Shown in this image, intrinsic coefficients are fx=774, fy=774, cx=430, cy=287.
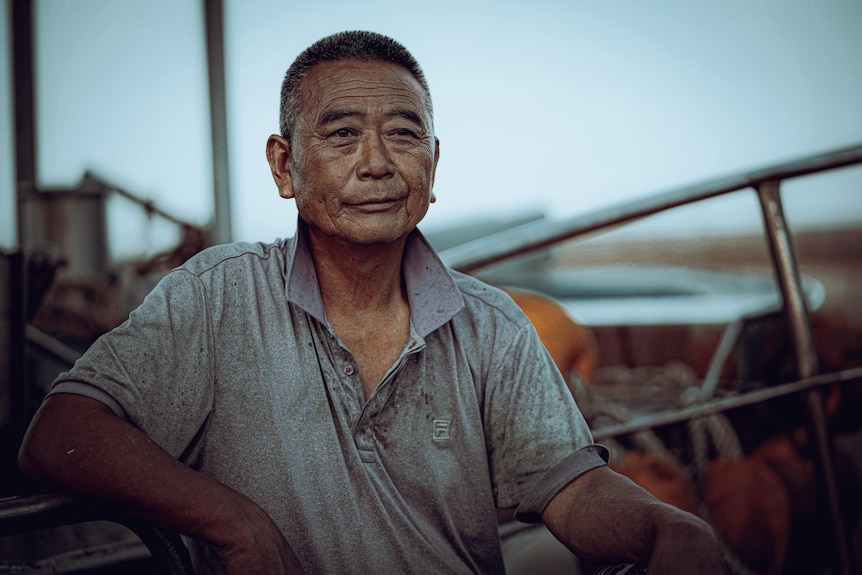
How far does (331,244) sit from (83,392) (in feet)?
1.51

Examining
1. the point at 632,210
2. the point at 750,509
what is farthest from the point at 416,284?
the point at 750,509

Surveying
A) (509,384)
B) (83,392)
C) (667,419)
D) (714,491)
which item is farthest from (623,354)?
(83,392)

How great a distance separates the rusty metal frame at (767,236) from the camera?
170 centimetres

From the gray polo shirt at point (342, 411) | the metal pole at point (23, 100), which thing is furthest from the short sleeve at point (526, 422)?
the metal pole at point (23, 100)

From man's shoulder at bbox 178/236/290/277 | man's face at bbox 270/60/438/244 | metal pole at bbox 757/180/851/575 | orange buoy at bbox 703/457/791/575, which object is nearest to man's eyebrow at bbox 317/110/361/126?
man's face at bbox 270/60/438/244

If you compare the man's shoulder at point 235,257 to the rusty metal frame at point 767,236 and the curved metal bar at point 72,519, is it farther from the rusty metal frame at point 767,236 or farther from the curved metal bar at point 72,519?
the rusty metal frame at point 767,236

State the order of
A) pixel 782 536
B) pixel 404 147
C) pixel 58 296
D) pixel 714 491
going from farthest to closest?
A: pixel 58 296 → pixel 714 491 → pixel 782 536 → pixel 404 147

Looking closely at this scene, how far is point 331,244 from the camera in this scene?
1306mm

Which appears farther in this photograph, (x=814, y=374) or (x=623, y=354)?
(x=623, y=354)

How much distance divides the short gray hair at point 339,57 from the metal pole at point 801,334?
34.2 inches

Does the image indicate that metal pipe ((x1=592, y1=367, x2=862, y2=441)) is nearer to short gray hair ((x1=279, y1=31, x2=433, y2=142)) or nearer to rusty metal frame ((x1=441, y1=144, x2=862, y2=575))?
rusty metal frame ((x1=441, y1=144, x2=862, y2=575))

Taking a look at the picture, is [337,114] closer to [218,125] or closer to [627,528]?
[627,528]

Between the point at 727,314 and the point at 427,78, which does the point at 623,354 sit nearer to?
the point at 727,314

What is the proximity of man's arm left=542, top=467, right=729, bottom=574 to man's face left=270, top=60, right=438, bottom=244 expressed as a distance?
0.50 metres
